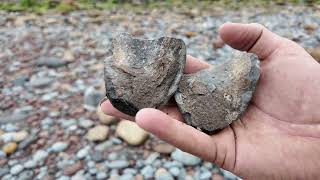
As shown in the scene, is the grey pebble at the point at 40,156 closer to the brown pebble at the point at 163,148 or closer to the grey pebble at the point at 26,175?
the grey pebble at the point at 26,175

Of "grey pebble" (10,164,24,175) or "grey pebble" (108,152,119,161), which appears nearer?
"grey pebble" (10,164,24,175)

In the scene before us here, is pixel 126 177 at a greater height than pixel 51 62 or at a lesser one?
lesser

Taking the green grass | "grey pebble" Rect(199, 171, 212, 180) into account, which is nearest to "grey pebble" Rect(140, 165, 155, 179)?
"grey pebble" Rect(199, 171, 212, 180)

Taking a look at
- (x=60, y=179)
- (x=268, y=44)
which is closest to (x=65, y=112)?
(x=60, y=179)

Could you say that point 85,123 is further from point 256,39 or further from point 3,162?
point 256,39

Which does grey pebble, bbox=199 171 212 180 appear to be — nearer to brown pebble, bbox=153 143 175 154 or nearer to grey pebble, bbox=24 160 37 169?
brown pebble, bbox=153 143 175 154

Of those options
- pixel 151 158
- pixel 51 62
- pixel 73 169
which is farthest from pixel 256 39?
pixel 51 62

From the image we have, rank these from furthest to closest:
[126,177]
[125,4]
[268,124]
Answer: [125,4], [126,177], [268,124]
